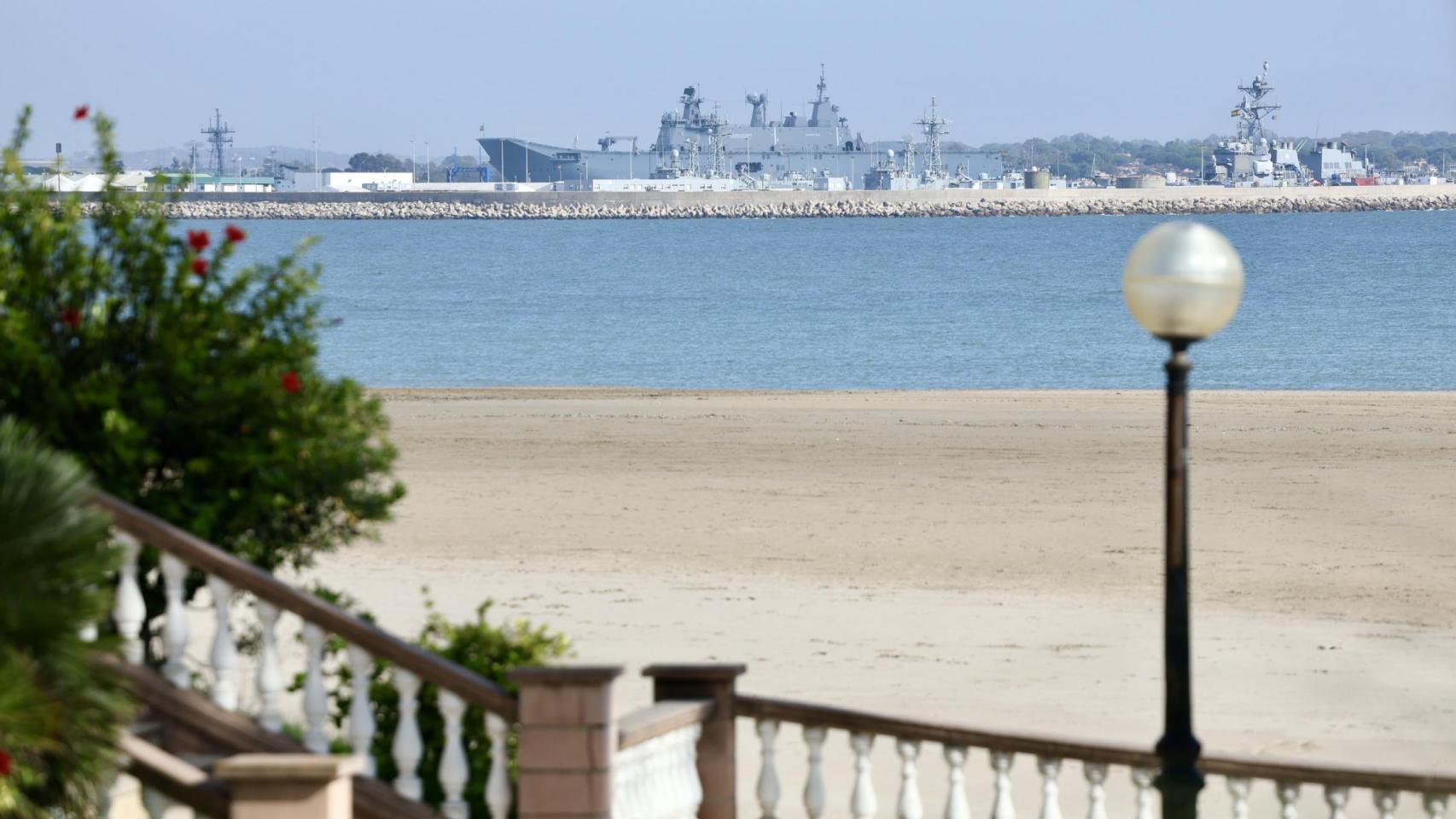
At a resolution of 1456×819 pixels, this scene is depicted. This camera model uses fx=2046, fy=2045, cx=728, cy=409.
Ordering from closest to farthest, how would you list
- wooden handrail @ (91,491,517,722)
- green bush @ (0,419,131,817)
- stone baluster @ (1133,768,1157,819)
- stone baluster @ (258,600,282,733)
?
green bush @ (0,419,131,817), wooden handrail @ (91,491,517,722), stone baluster @ (258,600,282,733), stone baluster @ (1133,768,1157,819)

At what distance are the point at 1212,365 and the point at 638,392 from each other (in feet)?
59.4

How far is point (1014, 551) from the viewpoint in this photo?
17500 mm

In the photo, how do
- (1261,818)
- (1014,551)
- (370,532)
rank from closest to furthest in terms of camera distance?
(370,532) < (1261,818) < (1014,551)

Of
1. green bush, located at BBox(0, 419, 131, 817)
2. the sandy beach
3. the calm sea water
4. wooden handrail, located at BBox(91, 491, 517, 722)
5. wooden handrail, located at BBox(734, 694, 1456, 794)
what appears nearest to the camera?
green bush, located at BBox(0, 419, 131, 817)

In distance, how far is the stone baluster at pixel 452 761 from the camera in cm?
619

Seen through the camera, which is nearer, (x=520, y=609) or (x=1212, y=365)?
(x=520, y=609)

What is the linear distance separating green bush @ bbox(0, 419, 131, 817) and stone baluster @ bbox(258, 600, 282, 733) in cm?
112

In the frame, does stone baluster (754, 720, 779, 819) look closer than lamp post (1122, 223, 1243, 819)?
No

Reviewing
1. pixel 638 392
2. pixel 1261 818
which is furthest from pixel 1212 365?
pixel 1261 818

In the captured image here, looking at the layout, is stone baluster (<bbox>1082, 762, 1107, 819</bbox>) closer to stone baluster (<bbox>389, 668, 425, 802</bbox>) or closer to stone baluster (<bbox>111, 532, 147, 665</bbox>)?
stone baluster (<bbox>389, 668, 425, 802</bbox>)

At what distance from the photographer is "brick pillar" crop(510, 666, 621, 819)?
239 inches

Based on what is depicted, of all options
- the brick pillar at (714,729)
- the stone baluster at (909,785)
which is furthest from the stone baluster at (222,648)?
the stone baluster at (909,785)

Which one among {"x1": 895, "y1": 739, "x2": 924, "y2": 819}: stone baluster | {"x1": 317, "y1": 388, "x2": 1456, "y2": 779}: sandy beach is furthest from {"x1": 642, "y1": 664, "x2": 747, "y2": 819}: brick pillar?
{"x1": 317, "y1": 388, "x2": 1456, "y2": 779}: sandy beach

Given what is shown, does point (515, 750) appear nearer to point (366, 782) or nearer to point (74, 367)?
point (366, 782)
